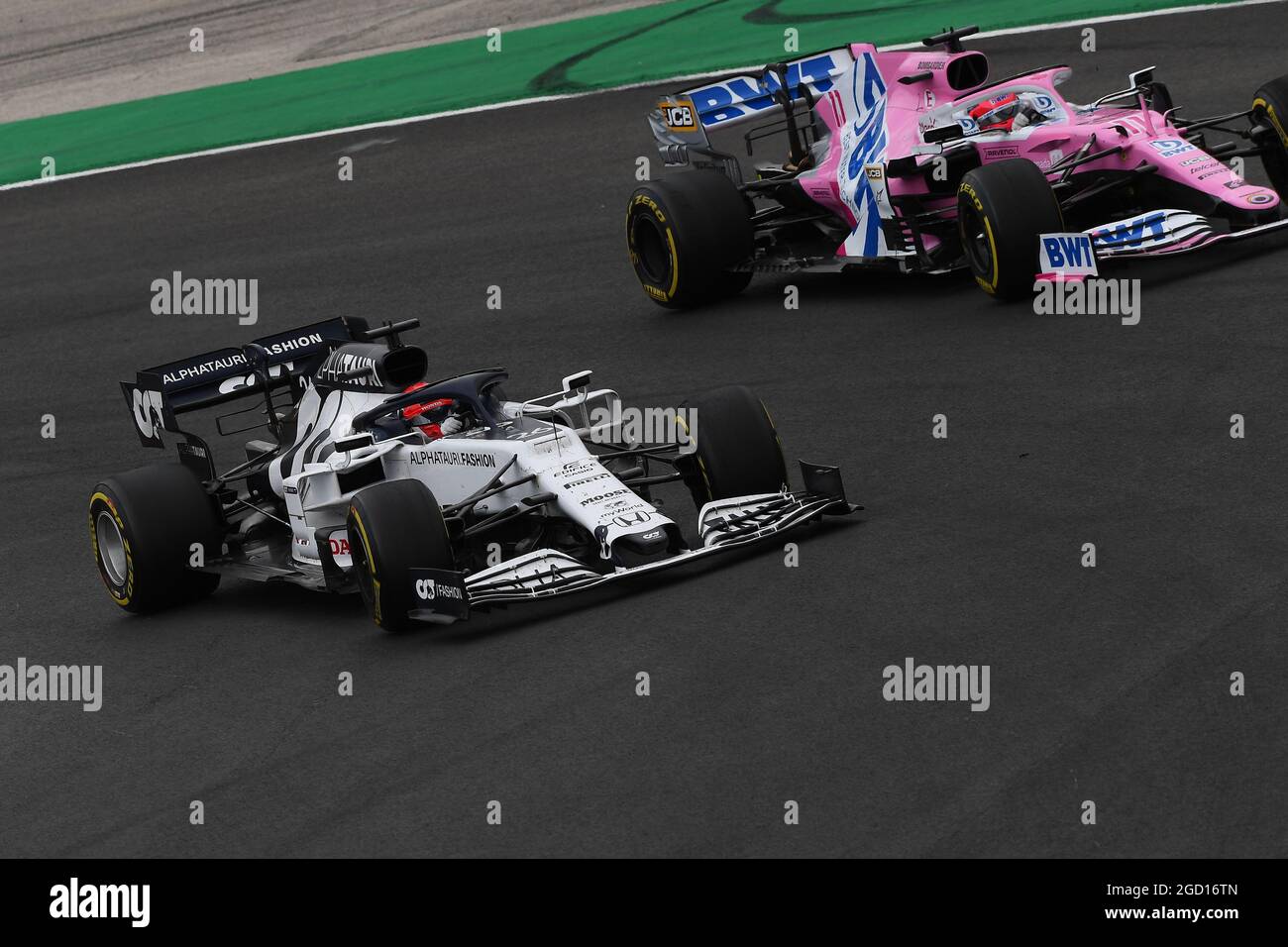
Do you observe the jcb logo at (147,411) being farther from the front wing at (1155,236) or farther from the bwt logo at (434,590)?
the front wing at (1155,236)

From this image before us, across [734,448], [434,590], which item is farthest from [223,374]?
[734,448]

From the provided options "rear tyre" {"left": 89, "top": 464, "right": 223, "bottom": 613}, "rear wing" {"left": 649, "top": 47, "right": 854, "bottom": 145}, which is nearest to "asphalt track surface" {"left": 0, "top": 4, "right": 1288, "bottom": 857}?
"rear tyre" {"left": 89, "top": 464, "right": 223, "bottom": 613}

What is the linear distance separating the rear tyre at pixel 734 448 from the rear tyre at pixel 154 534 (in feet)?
8.90

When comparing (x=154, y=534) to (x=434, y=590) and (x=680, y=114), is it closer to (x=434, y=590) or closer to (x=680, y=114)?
(x=434, y=590)

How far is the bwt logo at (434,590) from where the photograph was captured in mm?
8445

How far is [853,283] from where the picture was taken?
47.9ft

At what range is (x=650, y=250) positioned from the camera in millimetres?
14930

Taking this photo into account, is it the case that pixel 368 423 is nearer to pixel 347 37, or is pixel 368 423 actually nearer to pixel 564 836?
pixel 564 836

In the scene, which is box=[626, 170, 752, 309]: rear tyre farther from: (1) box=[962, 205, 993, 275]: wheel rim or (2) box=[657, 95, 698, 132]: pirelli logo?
(1) box=[962, 205, 993, 275]: wheel rim

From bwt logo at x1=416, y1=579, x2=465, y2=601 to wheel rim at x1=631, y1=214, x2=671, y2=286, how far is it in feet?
21.2

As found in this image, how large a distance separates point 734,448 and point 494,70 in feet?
50.5

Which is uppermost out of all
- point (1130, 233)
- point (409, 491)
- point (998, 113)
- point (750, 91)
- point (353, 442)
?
point (750, 91)
